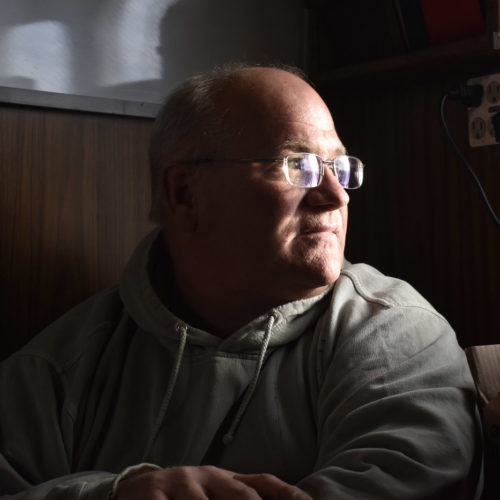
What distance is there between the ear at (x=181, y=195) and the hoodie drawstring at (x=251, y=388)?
0.80 feet

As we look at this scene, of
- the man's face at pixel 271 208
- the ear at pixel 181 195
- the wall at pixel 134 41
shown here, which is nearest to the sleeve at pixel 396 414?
the man's face at pixel 271 208

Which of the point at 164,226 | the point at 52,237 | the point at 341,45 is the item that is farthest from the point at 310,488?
the point at 341,45

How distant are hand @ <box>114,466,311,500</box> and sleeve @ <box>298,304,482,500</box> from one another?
5 cm

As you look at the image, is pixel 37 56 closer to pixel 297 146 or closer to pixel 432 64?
pixel 297 146

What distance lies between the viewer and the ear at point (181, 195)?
4.08ft

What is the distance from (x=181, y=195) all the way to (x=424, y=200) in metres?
0.60

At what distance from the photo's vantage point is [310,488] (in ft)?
2.93

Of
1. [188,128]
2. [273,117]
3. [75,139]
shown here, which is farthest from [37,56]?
[273,117]

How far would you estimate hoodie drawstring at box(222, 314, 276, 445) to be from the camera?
3.55 ft

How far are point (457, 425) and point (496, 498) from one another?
6.1 inches

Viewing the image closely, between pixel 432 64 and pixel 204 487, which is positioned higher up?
pixel 432 64

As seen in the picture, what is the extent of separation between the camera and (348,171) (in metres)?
1.23

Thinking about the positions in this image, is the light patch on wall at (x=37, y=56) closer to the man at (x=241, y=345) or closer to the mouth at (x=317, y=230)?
the man at (x=241, y=345)

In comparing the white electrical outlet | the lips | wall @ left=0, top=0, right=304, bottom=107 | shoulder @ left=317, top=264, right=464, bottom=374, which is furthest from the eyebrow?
wall @ left=0, top=0, right=304, bottom=107
